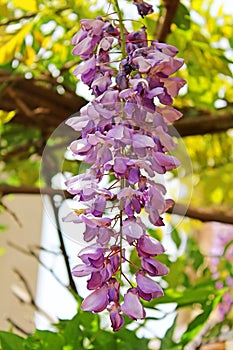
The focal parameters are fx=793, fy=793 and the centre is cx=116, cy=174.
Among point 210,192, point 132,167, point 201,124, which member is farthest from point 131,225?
point 210,192

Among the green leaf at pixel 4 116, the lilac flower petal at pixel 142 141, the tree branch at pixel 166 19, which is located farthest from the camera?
the green leaf at pixel 4 116

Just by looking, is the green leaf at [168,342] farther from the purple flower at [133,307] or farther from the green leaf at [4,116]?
the purple flower at [133,307]

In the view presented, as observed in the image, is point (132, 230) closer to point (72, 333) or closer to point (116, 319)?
point (116, 319)

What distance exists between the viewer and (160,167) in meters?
0.32

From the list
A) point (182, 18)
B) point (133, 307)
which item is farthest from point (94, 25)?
point (182, 18)

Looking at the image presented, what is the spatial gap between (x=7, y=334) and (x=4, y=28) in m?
0.23

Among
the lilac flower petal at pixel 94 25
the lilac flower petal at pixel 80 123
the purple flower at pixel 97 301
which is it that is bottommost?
the purple flower at pixel 97 301

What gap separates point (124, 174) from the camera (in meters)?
0.32

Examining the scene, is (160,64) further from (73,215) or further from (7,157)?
(7,157)

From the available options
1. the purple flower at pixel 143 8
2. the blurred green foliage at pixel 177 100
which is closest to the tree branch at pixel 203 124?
the blurred green foliage at pixel 177 100

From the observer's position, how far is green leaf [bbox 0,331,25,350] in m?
0.56

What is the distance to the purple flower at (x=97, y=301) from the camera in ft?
1.02

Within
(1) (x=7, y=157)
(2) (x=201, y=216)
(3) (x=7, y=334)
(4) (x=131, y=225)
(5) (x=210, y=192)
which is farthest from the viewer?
(5) (x=210, y=192)

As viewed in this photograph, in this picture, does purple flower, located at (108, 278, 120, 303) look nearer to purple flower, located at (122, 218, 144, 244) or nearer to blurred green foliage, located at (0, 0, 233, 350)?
purple flower, located at (122, 218, 144, 244)
